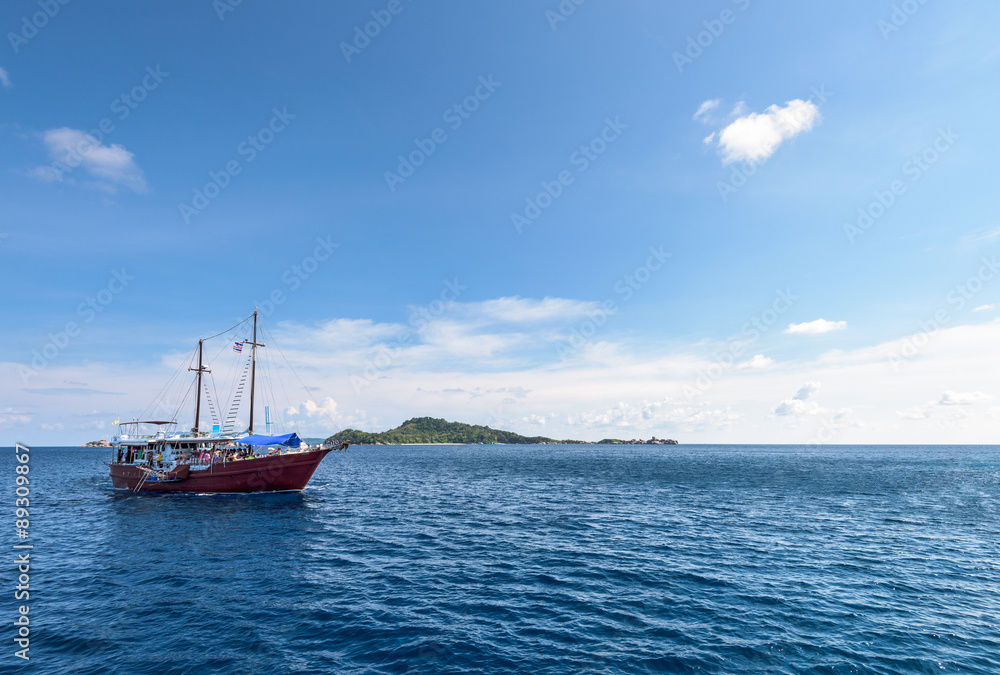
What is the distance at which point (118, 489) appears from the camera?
59.7m

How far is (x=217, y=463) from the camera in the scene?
52.9 m

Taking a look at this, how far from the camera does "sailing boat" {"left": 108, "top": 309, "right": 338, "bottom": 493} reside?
52750mm

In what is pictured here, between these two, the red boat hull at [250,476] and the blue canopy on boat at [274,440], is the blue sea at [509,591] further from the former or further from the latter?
the blue canopy on boat at [274,440]

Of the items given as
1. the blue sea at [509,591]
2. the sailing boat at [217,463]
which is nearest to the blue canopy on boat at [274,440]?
the sailing boat at [217,463]

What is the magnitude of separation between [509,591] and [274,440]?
1673 inches

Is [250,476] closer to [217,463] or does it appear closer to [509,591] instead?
[217,463]

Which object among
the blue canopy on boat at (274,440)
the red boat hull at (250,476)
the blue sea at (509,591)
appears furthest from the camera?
the blue canopy on boat at (274,440)

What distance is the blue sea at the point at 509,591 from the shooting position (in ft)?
51.8

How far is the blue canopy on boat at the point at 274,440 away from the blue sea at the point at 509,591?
10.3m

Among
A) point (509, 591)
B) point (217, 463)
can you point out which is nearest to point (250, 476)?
point (217, 463)

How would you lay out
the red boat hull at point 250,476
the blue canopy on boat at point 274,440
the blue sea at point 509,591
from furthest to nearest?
the blue canopy on boat at point 274,440
the red boat hull at point 250,476
the blue sea at point 509,591

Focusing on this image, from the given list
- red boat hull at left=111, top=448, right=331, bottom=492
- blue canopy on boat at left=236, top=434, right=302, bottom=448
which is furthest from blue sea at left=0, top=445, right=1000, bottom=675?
blue canopy on boat at left=236, top=434, right=302, bottom=448

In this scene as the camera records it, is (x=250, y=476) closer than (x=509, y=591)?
No

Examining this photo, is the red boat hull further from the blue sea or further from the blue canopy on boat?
the blue sea
